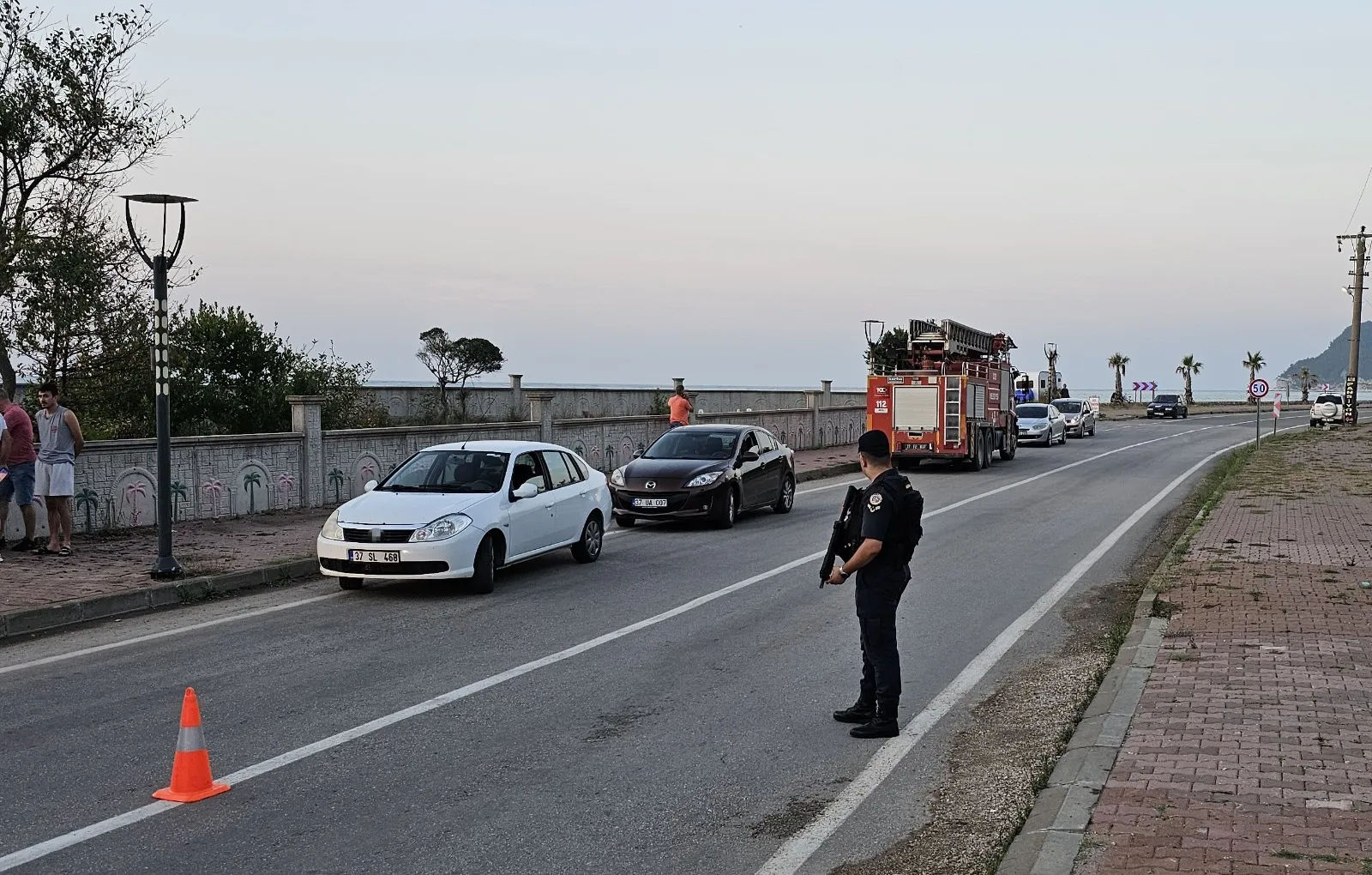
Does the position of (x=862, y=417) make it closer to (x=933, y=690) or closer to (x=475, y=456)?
(x=475, y=456)

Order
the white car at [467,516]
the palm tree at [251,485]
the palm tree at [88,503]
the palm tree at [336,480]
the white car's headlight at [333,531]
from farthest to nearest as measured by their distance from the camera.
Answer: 1. the palm tree at [336,480]
2. the palm tree at [251,485]
3. the palm tree at [88,503]
4. the white car's headlight at [333,531]
5. the white car at [467,516]

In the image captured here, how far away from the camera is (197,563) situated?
13148 mm

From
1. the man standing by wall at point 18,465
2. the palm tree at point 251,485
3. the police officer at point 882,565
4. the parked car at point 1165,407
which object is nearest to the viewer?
the police officer at point 882,565

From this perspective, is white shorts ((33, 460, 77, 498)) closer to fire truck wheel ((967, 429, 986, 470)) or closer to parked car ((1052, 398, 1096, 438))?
fire truck wheel ((967, 429, 986, 470))

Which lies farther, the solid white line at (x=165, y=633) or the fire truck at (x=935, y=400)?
the fire truck at (x=935, y=400)

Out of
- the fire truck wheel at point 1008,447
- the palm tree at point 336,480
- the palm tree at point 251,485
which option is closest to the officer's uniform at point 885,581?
the palm tree at point 251,485

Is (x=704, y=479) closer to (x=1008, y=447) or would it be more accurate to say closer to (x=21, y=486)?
(x=21, y=486)

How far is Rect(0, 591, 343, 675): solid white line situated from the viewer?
8.98 metres

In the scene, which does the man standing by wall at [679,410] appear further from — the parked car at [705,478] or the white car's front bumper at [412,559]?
the white car's front bumper at [412,559]

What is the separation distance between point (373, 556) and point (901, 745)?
244 inches

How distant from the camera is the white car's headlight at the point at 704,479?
17156 mm

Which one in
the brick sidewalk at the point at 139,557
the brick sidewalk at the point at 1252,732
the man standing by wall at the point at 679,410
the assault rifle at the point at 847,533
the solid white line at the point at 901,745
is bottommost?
the solid white line at the point at 901,745

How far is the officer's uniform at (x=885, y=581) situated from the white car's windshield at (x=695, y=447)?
11.1m

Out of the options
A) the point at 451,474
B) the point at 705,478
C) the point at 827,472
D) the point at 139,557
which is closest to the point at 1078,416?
the point at 827,472
